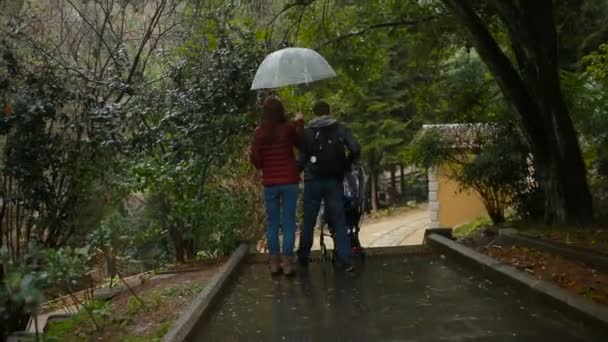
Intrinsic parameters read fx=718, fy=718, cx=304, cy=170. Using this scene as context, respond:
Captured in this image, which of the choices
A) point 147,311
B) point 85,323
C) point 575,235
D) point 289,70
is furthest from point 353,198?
point 85,323

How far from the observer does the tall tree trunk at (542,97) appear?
10.6m

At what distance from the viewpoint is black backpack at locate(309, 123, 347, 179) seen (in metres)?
8.60

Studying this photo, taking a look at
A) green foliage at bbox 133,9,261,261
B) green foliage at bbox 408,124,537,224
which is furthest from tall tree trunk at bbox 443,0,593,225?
green foliage at bbox 133,9,261,261

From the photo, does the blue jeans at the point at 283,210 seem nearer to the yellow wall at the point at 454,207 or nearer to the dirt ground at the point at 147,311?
the dirt ground at the point at 147,311

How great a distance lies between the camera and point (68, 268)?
16.1ft

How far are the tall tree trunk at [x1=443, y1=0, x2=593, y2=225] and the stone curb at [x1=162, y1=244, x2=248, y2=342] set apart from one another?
5.22 meters

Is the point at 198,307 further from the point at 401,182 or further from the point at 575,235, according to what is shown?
the point at 401,182

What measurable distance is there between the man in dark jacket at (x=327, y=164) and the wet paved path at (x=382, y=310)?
0.74 meters

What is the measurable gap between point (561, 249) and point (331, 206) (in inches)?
118

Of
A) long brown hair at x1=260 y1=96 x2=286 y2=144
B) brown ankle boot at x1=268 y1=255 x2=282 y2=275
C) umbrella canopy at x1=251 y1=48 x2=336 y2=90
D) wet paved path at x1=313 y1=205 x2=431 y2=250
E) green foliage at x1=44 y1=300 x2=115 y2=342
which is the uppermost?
umbrella canopy at x1=251 y1=48 x2=336 y2=90

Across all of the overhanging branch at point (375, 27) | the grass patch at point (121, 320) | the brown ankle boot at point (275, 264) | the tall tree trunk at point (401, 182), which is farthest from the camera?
the tall tree trunk at point (401, 182)

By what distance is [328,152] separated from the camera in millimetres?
8609

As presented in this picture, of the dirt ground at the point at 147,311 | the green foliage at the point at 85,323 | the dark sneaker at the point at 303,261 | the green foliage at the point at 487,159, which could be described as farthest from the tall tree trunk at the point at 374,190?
the green foliage at the point at 85,323

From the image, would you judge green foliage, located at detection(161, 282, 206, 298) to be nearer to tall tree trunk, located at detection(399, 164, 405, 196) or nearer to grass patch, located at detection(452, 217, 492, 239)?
grass patch, located at detection(452, 217, 492, 239)
